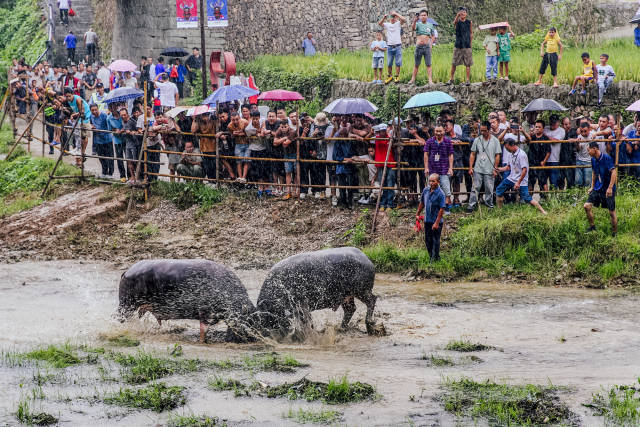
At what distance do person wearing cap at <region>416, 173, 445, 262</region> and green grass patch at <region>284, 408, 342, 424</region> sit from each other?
593 centimetres

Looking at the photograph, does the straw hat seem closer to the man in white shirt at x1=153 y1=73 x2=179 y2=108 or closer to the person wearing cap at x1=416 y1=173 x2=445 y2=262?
the person wearing cap at x1=416 y1=173 x2=445 y2=262

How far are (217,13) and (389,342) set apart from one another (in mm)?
19756

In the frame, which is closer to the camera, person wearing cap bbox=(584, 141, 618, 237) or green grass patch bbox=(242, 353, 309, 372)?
green grass patch bbox=(242, 353, 309, 372)

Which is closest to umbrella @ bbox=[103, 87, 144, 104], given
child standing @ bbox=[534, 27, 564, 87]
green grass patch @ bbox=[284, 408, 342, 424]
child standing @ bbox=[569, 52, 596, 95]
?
child standing @ bbox=[534, 27, 564, 87]

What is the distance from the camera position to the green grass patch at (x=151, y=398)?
8.84 meters

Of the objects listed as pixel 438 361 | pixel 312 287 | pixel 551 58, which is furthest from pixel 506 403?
pixel 551 58

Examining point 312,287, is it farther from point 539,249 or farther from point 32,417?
point 539,249

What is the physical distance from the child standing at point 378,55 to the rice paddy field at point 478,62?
59 centimetres

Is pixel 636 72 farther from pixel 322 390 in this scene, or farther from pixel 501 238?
pixel 322 390

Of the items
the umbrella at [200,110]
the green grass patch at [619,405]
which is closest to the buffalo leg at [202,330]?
the green grass patch at [619,405]

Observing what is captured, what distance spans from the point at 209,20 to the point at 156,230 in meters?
13.2

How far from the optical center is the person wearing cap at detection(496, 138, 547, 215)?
15.2m

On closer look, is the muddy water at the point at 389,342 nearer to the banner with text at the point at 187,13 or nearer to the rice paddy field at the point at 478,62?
the rice paddy field at the point at 478,62

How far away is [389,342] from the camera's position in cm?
1138
